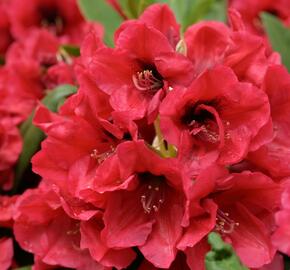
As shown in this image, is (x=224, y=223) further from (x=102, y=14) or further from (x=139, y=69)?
(x=102, y=14)

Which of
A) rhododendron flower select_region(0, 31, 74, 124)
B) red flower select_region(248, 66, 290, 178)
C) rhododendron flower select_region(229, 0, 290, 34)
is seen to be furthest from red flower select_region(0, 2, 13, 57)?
red flower select_region(248, 66, 290, 178)

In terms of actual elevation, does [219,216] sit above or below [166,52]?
below

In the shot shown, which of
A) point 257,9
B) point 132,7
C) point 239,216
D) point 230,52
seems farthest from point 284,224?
point 257,9

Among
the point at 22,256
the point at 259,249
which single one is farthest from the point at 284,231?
the point at 22,256

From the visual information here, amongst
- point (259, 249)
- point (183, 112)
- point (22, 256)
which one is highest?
point (183, 112)

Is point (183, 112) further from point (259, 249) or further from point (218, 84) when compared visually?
point (259, 249)

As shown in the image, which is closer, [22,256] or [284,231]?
[284,231]

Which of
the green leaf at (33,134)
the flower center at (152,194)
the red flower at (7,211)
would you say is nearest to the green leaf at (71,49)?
the green leaf at (33,134)
